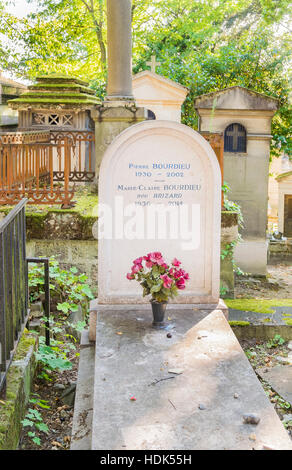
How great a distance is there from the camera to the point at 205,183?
428cm

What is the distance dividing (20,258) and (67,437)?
1288mm

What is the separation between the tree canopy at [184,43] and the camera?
15.3 metres

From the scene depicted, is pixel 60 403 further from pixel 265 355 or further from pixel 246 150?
pixel 246 150

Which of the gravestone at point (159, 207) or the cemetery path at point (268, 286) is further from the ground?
the gravestone at point (159, 207)

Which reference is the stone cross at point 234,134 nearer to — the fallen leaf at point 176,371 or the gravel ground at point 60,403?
the gravel ground at point 60,403

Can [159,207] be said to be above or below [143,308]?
above

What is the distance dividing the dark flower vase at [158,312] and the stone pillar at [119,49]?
4.16 m

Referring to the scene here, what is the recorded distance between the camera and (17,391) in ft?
9.78

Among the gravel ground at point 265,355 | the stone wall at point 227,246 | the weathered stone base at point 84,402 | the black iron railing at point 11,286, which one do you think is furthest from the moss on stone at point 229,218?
the black iron railing at point 11,286

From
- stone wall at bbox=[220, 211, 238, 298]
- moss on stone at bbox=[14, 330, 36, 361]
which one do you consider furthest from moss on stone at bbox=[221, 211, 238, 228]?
moss on stone at bbox=[14, 330, 36, 361]

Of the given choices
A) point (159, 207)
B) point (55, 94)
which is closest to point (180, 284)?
point (159, 207)

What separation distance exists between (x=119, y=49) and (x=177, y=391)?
5.53m
